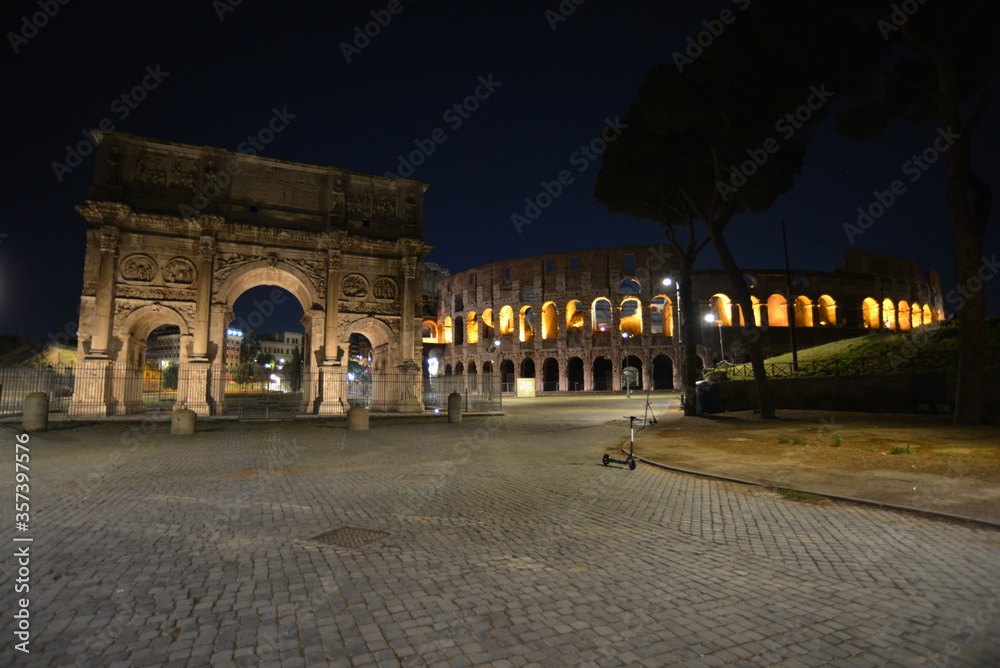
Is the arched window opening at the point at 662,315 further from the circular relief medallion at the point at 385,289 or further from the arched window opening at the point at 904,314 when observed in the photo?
the circular relief medallion at the point at 385,289

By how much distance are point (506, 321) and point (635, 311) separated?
13.7 metres

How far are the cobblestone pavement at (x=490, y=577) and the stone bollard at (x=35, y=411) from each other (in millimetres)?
9344

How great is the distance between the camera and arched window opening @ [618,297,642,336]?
51.2 meters

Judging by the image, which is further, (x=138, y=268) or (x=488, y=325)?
(x=488, y=325)

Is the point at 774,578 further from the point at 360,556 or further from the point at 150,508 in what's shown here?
the point at 150,508

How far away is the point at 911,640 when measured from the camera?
9.59ft

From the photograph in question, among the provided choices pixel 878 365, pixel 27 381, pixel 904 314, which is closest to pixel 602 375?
pixel 878 365

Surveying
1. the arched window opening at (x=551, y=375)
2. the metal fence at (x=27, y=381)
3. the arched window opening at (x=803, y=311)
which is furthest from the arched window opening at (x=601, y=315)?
the metal fence at (x=27, y=381)

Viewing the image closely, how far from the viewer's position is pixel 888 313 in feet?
176

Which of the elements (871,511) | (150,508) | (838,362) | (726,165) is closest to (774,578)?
(871,511)

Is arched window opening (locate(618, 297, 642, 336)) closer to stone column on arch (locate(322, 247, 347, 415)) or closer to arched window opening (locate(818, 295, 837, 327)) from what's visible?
arched window opening (locate(818, 295, 837, 327))

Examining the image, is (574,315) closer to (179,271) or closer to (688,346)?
(688,346)

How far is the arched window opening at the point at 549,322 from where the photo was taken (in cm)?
5200

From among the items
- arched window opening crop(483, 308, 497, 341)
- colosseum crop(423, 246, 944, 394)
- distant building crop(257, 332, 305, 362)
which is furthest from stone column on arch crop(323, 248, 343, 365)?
distant building crop(257, 332, 305, 362)
